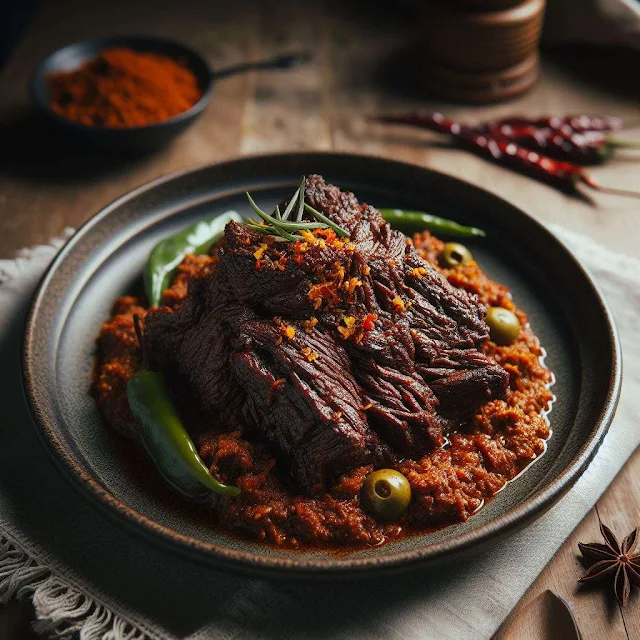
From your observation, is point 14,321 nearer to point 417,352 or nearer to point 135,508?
point 135,508

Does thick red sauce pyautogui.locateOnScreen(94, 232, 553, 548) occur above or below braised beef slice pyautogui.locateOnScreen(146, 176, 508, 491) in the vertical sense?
below

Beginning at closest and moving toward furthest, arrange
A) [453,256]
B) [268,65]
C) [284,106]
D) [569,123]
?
1. [453,256]
2. [569,123]
3. [284,106]
4. [268,65]

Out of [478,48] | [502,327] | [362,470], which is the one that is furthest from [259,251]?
[478,48]

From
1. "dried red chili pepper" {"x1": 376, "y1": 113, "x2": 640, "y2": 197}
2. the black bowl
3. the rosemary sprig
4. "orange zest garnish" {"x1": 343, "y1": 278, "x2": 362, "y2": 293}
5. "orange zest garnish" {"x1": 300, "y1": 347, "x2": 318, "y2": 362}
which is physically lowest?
"dried red chili pepper" {"x1": 376, "y1": 113, "x2": 640, "y2": 197}

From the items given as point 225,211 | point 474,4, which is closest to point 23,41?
point 225,211

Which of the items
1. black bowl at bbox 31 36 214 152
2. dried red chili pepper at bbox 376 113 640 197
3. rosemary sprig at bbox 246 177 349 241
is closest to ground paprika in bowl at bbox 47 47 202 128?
black bowl at bbox 31 36 214 152

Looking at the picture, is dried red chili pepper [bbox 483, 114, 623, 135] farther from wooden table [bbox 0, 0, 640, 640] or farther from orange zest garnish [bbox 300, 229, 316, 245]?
orange zest garnish [bbox 300, 229, 316, 245]

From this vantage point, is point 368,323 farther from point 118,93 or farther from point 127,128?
point 118,93
